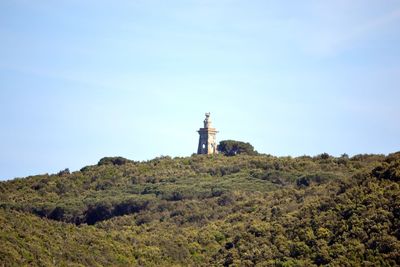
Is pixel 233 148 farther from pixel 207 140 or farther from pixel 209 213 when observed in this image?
pixel 209 213

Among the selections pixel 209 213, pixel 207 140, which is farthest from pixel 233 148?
pixel 209 213

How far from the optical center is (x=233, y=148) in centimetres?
10819

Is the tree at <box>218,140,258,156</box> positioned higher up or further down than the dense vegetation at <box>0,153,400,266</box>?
higher up

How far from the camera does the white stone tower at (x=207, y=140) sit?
105m

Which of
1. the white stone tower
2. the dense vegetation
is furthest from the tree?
the dense vegetation

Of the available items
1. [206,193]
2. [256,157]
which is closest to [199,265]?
[206,193]

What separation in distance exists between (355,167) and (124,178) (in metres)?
20.6

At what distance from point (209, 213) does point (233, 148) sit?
29.4m

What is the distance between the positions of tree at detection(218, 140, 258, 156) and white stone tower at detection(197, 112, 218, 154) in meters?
0.79

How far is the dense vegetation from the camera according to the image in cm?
5803

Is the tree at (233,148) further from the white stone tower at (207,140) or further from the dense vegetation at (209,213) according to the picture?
the dense vegetation at (209,213)

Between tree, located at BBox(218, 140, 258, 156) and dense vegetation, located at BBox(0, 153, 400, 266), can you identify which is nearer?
dense vegetation, located at BBox(0, 153, 400, 266)

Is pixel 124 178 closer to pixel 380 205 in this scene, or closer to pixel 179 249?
pixel 179 249

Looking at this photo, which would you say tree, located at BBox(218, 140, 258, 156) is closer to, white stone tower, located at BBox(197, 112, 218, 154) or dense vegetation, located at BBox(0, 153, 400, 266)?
white stone tower, located at BBox(197, 112, 218, 154)
